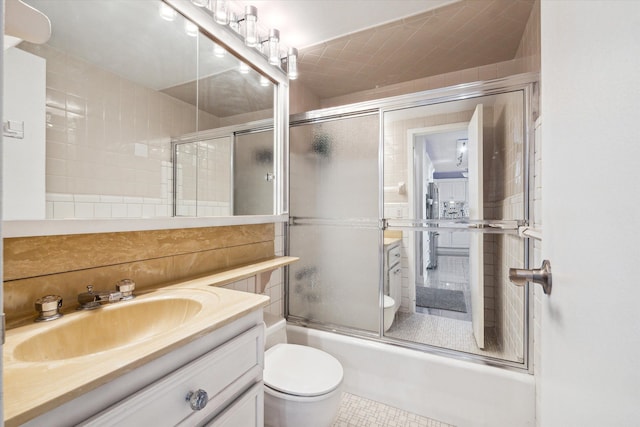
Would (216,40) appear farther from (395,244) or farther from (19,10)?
(395,244)

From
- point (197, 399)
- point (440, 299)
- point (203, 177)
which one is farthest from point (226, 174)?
point (440, 299)

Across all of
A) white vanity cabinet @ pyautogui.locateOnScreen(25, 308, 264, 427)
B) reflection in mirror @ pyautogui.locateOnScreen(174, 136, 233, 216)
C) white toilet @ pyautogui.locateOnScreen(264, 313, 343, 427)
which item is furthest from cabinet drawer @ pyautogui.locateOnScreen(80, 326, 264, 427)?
reflection in mirror @ pyautogui.locateOnScreen(174, 136, 233, 216)

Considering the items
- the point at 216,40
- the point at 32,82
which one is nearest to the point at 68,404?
the point at 32,82

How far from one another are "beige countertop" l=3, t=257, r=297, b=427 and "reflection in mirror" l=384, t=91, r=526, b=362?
1.19 m

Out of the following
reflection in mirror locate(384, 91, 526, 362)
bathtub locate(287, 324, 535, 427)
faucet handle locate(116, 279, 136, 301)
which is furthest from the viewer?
reflection in mirror locate(384, 91, 526, 362)

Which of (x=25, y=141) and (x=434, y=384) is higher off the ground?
(x=25, y=141)

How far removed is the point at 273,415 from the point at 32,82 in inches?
57.2

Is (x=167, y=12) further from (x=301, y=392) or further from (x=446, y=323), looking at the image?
(x=446, y=323)

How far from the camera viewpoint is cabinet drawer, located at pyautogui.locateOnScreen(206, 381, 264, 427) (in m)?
0.79

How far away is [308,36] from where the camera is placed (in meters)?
1.80

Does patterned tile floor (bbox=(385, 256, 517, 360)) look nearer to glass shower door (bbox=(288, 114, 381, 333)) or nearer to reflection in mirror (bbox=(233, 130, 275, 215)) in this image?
glass shower door (bbox=(288, 114, 381, 333))

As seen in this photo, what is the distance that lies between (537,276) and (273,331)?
142cm

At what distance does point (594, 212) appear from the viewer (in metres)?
0.36

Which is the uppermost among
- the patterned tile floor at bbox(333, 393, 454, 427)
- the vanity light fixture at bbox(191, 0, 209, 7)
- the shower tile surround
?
the vanity light fixture at bbox(191, 0, 209, 7)
